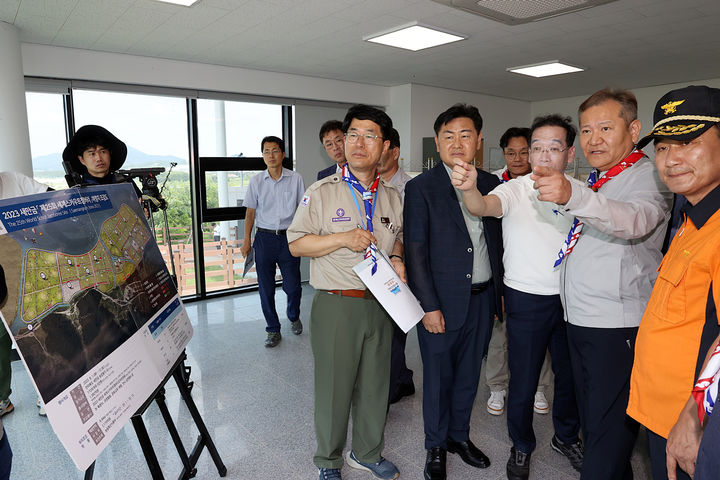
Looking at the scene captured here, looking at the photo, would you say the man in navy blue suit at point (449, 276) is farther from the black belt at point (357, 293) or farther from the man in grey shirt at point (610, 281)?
the man in grey shirt at point (610, 281)

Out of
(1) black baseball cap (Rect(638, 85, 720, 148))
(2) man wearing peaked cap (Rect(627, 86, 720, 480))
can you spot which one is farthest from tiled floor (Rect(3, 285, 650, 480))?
(1) black baseball cap (Rect(638, 85, 720, 148))

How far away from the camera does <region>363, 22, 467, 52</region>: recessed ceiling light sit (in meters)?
3.83

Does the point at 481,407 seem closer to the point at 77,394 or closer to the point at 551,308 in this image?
the point at 551,308

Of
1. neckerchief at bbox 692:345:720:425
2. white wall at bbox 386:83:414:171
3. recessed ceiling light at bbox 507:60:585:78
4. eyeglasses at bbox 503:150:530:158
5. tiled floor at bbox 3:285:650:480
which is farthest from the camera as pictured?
white wall at bbox 386:83:414:171

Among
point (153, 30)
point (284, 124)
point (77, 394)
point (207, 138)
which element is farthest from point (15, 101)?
point (77, 394)

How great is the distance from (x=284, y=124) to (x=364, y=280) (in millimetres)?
4781

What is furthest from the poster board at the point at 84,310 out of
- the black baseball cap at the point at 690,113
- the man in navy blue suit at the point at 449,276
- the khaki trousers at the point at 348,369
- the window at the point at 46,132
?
the window at the point at 46,132

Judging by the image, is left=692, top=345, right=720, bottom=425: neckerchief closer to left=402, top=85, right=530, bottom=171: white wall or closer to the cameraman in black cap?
the cameraman in black cap

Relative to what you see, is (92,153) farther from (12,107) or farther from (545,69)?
(545,69)

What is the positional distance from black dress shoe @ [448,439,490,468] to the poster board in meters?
1.50

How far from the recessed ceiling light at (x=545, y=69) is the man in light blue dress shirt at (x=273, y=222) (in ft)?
10.3

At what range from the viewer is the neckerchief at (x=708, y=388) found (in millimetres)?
918

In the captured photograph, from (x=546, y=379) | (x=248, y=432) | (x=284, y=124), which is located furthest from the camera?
(x=284, y=124)

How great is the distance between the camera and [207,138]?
552cm
